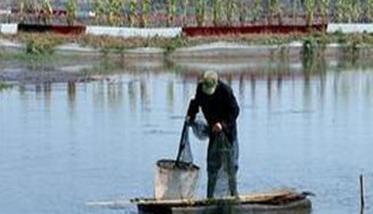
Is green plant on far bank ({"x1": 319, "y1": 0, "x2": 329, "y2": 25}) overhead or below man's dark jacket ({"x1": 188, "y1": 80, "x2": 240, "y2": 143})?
below

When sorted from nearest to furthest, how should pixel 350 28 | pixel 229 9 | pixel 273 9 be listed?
pixel 350 28
pixel 229 9
pixel 273 9

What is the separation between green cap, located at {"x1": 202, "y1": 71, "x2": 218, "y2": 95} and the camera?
1438cm

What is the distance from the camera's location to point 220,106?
1461 cm

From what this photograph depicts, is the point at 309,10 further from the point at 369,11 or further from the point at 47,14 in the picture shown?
the point at 47,14

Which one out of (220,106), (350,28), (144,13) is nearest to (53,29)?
(144,13)

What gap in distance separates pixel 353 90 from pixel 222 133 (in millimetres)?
21543

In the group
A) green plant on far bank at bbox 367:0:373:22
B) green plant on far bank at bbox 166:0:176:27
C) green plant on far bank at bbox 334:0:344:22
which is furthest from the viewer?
green plant on far bank at bbox 367:0:373:22

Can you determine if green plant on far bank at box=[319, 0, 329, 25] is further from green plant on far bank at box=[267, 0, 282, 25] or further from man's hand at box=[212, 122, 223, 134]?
man's hand at box=[212, 122, 223, 134]

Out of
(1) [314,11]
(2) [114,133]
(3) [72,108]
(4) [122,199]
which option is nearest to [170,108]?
(3) [72,108]

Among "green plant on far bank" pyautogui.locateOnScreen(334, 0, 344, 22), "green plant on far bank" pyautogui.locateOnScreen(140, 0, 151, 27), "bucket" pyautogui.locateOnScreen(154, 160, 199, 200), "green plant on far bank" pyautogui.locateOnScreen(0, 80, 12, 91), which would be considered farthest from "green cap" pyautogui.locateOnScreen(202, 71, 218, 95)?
"green plant on far bank" pyautogui.locateOnScreen(334, 0, 344, 22)

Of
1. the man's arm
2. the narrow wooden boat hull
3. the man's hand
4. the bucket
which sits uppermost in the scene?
the man's arm

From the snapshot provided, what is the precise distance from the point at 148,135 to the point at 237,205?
9573mm

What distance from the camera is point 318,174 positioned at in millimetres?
18672

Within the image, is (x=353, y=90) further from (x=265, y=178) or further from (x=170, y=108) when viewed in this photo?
(x=265, y=178)
